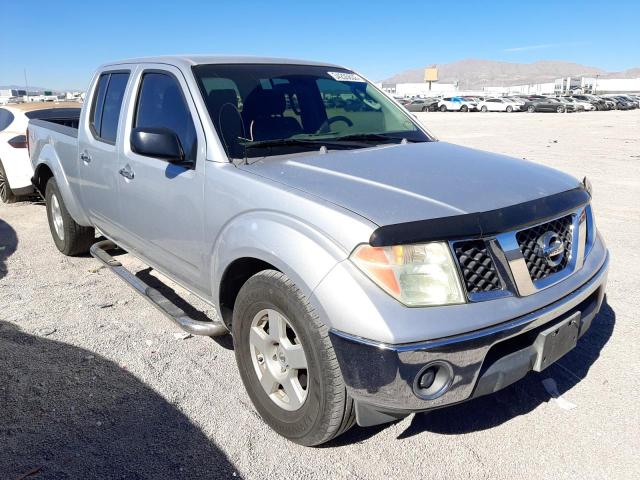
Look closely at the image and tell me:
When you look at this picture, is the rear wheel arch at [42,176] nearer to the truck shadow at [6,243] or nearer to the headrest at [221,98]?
the truck shadow at [6,243]

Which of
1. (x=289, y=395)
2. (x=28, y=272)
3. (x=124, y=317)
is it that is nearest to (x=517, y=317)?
(x=289, y=395)

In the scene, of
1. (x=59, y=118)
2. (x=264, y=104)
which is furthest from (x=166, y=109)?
(x=59, y=118)

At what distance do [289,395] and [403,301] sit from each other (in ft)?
2.85

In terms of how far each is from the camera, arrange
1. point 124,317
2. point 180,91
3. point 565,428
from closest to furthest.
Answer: point 565,428, point 180,91, point 124,317

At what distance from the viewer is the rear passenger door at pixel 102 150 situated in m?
4.09

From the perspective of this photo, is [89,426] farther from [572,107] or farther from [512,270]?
[572,107]

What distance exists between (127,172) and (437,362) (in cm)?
263

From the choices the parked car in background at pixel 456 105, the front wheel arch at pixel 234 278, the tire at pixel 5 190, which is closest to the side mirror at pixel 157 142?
Answer: the front wheel arch at pixel 234 278

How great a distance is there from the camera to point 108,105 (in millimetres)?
4363

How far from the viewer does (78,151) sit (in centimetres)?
466

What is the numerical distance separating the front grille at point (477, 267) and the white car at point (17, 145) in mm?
6795

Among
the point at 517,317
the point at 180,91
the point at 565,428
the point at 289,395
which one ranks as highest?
the point at 180,91

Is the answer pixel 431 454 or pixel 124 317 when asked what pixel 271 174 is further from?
pixel 124 317

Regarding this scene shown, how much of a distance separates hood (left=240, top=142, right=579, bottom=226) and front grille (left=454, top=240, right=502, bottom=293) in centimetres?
15
